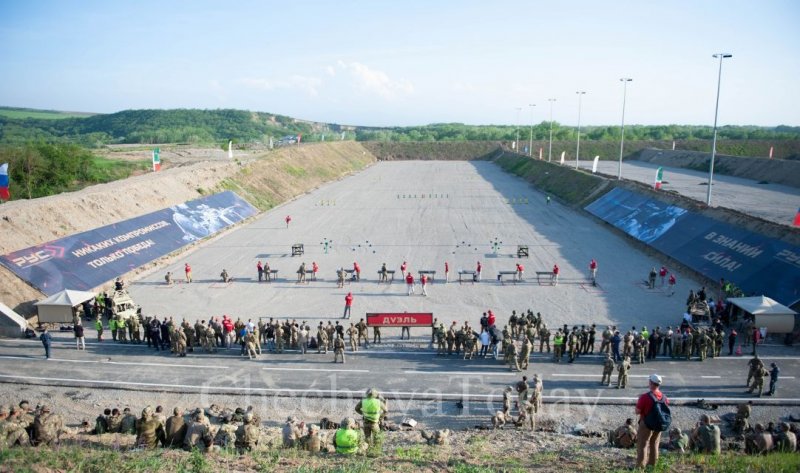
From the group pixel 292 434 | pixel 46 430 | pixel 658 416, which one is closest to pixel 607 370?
pixel 658 416

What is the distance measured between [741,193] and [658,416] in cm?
5734

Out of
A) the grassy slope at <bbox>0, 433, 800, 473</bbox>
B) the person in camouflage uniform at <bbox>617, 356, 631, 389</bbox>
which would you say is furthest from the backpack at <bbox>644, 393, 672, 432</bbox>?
the person in camouflage uniform at <bbox>617, 356, 631, 389</bbox>

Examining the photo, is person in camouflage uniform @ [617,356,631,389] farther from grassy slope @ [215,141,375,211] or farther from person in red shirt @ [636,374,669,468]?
grassy slope @ [215,141,375,211]

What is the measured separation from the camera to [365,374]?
17.9 m

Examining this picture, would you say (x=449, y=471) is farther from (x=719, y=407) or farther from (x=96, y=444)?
(x=719, y=407)

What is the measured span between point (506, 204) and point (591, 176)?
34.6ft

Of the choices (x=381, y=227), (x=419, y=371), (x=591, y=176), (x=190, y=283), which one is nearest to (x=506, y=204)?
(x=591, y=176)

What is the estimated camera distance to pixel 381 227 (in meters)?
44.4

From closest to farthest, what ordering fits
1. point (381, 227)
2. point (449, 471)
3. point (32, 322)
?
point (449, 471) < point (32, 322) < point (381, 227)

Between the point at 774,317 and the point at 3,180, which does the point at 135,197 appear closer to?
the point at 3,180

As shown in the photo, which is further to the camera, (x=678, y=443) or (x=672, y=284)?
(x=672, y=284)

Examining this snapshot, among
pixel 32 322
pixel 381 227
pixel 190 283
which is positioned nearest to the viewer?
pixel 32 322

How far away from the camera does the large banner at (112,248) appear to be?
85.7ft

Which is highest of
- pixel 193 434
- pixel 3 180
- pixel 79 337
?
pixel 3 180
